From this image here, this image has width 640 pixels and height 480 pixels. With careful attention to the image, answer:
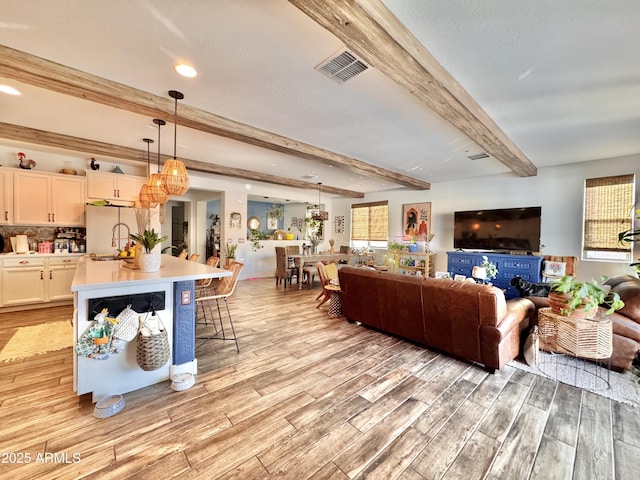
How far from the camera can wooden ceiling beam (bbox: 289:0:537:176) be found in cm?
155

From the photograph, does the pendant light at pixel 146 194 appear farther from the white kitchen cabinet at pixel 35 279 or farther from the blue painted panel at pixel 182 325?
the blue painted panel at pixel 182 325

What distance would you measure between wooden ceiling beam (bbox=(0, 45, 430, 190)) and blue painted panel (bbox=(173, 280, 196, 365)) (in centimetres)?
191

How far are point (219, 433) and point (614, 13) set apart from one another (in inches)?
148

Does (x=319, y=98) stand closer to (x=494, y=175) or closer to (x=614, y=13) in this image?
(x=614, y=13)

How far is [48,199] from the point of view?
15.0 ft

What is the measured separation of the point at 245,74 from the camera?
2400mm

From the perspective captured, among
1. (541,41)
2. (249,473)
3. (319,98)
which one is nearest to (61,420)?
(249,473)

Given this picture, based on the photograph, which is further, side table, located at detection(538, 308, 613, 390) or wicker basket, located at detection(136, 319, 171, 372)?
side table, located at detection(538, 308, 613, 390)

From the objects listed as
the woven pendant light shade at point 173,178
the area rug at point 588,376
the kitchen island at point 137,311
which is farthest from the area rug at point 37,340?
the area rug at point 588,376

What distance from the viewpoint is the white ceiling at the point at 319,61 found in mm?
1721

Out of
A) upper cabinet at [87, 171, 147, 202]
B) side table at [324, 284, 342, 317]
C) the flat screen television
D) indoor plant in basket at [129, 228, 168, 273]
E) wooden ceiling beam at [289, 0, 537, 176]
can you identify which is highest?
wooden ceiling beam at [289, 0, 537, 176]

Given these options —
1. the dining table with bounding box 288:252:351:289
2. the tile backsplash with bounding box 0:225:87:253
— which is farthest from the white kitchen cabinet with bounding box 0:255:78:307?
the dining table with bounding box 288:252:351:289

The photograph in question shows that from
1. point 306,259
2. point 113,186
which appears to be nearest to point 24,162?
point 113,186

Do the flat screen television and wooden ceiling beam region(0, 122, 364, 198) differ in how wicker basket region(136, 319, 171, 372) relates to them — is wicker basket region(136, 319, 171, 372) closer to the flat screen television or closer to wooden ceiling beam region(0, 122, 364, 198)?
wooden ceiling beam region(0, 122, 364, 198)
